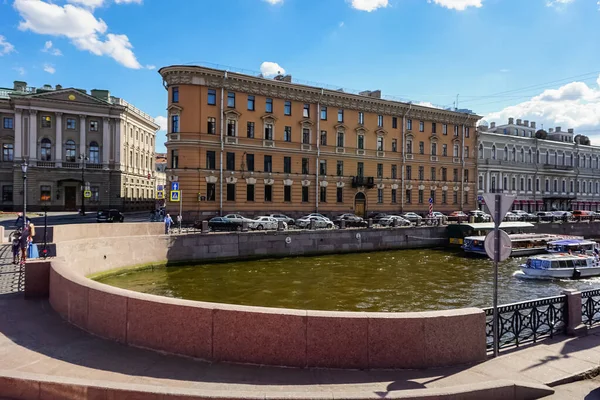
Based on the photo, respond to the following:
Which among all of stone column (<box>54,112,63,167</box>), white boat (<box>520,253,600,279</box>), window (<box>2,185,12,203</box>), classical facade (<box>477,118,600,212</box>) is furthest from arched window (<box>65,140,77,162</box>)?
classical facade (<box>477,118,600,212</box>)

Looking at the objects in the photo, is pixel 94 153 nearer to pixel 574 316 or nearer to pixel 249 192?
pixel 249 192

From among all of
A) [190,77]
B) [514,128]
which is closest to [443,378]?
[190,77]

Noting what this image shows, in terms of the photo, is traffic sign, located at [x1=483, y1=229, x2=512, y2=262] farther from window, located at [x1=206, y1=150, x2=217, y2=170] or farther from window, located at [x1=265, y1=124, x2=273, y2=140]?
window, located at [x1=265, y1=124, x2=273, y2=140]

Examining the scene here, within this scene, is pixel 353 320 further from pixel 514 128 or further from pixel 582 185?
pixel 582 185

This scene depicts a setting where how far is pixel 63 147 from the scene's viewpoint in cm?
4731

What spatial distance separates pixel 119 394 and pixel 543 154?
219 feet

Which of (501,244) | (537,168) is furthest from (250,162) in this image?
(537,168)

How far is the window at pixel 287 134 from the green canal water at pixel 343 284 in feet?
49.9

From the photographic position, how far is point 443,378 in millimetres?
4930

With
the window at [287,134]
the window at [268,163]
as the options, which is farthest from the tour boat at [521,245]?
the window at [287,134]

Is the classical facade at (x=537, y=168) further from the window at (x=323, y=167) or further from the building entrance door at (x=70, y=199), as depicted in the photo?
the building entrance door at (x=70, y=199)

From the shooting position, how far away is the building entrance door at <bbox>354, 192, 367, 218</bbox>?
41438 millimetres

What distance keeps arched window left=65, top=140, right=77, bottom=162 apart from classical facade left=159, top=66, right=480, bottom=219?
2089 centimetres

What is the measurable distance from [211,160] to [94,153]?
23.3 metres
